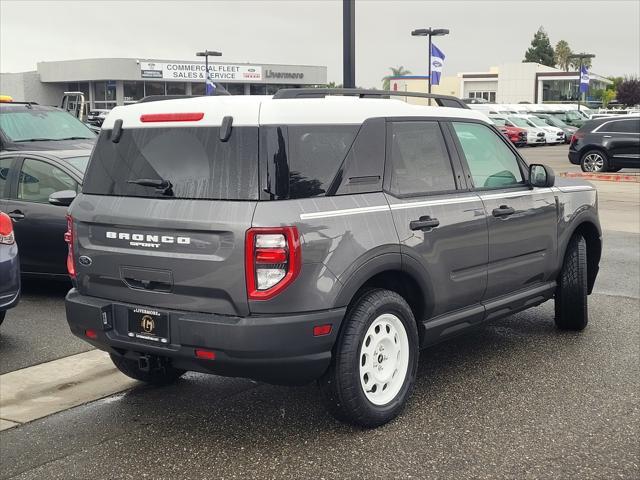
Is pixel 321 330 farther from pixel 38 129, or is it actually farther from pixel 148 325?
pixel 38 129

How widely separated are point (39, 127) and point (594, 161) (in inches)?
656

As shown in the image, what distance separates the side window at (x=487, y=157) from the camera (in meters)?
5.39

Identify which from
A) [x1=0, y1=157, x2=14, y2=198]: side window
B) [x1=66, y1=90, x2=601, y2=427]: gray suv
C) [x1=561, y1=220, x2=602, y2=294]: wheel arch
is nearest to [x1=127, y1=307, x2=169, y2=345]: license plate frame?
[x1=66, y1=90, x2=601, y2=427]: gray suv

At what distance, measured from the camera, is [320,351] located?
13.6 feet

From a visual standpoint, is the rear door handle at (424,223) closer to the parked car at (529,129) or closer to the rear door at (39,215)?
the rear door at (39,215)

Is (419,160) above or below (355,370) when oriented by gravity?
above

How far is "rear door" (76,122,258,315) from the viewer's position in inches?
159

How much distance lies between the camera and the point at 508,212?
5.48 meters

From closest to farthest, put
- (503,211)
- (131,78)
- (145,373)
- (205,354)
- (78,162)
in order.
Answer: (205,354) → (145,373) → (503,211) → (78,162) → (131,78)

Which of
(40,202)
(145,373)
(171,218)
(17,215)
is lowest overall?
(145,373)

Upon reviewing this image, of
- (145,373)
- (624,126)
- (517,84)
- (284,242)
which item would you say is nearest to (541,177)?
(284,242)

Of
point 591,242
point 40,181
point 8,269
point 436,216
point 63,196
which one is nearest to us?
point 436,216

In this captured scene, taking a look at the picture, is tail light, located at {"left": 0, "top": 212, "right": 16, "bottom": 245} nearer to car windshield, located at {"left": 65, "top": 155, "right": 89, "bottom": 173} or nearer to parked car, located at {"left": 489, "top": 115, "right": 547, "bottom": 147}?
car windshield, located at {"left": 65, "top": 155, "right": 89, "bottom": 173}

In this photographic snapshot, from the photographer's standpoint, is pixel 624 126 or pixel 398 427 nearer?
pixel 398 427
